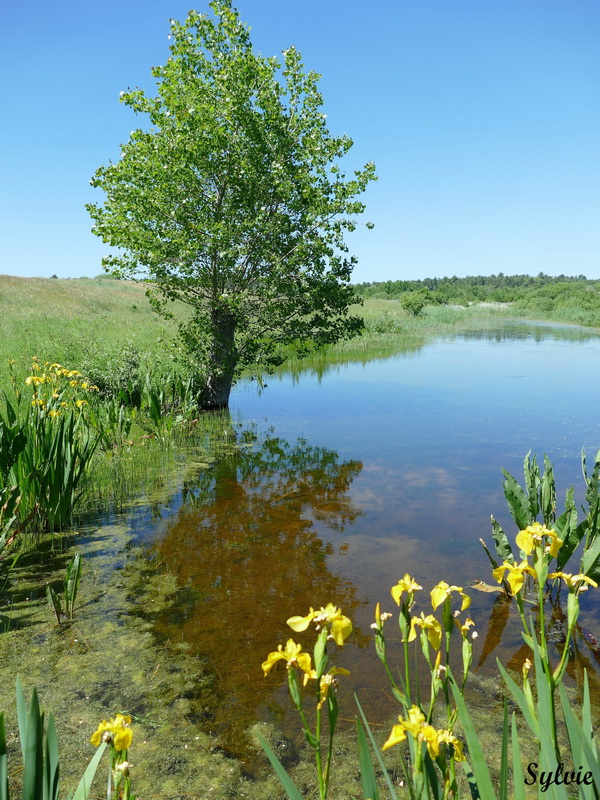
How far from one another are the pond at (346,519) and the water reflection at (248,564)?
0.04 ft

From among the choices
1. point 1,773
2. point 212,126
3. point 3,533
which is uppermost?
point 212,126

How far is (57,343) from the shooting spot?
1254 centimetres

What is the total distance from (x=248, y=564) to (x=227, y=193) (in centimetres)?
705

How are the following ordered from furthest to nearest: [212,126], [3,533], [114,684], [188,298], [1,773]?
[188,298], [212,126], [3,533], [114,684], [1,773]

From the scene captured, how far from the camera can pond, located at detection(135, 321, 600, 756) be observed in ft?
11.1

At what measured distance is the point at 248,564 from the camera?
15.0 ft

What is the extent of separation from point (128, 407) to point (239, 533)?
4.74m

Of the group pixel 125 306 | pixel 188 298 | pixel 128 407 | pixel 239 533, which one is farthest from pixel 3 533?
pixel 125 306

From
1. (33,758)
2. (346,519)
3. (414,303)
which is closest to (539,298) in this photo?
(414,303)

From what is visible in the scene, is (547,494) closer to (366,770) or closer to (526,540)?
(526,540)

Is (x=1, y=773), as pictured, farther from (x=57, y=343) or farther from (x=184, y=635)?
(x=57, y=343)

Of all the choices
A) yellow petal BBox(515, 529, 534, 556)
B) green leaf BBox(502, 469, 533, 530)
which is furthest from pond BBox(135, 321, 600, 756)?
yellow petal BBox(515, 529, 534, 556)

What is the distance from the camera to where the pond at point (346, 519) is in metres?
3.38

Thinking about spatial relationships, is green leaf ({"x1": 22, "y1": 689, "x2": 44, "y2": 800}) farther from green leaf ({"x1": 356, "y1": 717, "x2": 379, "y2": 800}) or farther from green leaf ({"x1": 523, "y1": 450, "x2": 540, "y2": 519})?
green leaf ({"x1": 523, "y1": 450, "x2": 540, "y2": 519})
